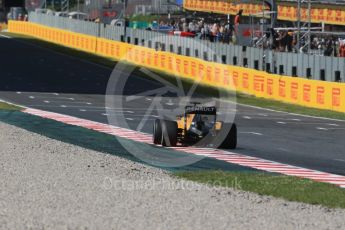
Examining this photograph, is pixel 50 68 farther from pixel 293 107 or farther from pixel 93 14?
pixel 93 14

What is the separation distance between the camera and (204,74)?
58062mm

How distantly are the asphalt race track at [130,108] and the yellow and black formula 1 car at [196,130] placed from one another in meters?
0.65

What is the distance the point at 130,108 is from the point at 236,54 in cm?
1546

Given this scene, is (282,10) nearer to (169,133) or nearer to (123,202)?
(169,133)

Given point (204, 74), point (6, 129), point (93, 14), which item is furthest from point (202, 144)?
point (93, 14)

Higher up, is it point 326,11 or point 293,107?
point 326,11

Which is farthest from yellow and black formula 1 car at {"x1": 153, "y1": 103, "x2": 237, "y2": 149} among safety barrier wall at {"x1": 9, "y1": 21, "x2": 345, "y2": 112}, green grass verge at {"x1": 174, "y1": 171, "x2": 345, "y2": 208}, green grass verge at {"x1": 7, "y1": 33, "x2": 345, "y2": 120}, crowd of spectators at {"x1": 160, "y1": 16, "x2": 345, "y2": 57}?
crowd of spectators at {"x1": 160, "y1": 16, "x2": 345, "y2": 57}

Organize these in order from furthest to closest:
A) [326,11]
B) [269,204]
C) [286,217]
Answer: [326,11] < [269,204] < [286,217]

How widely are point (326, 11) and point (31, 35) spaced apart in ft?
121

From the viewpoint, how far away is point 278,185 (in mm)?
20094

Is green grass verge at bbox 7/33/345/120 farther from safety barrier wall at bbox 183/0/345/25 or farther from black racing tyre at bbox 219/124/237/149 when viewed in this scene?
black racing tyre at bbox 219/124/237/149

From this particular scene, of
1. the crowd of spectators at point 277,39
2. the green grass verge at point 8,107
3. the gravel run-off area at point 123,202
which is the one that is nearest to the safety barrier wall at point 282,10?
the crowd of spectators at point 277,39

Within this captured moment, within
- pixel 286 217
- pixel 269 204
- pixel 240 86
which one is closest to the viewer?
pixel 286 217

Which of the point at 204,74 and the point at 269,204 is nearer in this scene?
the point at 269,204
